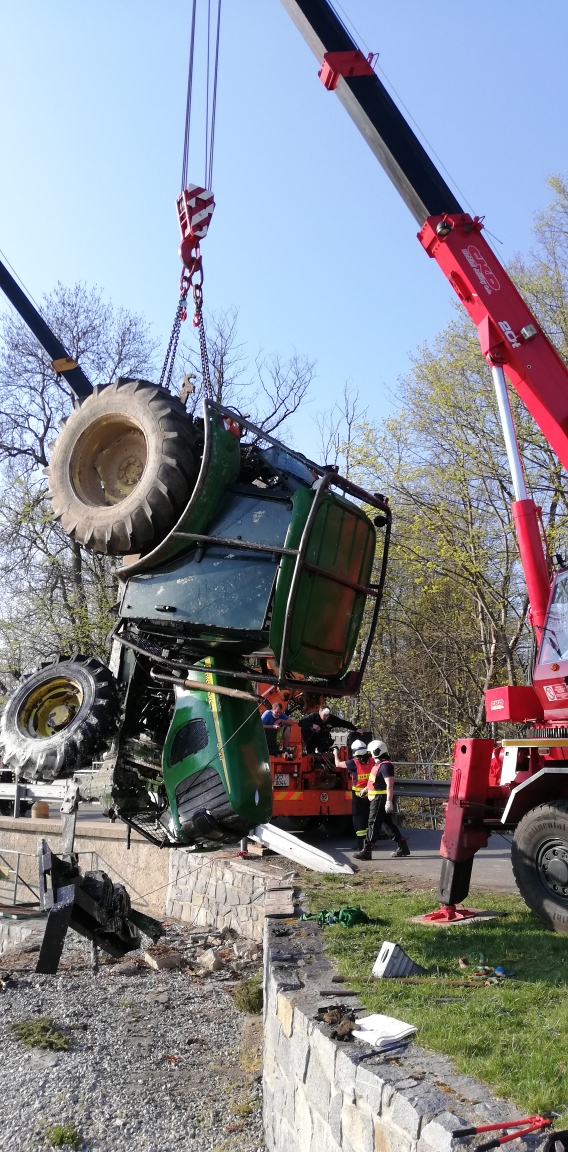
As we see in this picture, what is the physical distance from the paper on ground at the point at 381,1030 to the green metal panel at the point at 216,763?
1167 millimetres

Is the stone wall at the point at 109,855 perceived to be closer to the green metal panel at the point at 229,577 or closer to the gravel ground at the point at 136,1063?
the gravel ground at the point at 136,1063

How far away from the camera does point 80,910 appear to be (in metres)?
5.58

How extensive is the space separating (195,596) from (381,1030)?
238 centimetres

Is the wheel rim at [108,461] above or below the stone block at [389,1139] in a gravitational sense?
above

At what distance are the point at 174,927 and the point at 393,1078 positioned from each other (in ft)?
26.8

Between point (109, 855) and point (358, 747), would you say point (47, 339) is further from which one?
point (109, 855)

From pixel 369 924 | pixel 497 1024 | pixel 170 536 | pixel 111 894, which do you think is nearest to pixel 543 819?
pixel 369 924

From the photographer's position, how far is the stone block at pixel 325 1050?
400cm

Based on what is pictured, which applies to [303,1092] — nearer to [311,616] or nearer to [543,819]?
[311,616]

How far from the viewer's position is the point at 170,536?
14.8 feet

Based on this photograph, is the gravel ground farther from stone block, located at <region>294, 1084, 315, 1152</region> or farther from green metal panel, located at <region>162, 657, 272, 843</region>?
green metal panel, located at <region>162, 657, 272, 843</region>

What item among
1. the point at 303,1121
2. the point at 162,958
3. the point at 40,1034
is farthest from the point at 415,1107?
the point at 162,958

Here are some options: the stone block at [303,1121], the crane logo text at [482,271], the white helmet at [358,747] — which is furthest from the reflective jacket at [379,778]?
the stone block at [303,1121]

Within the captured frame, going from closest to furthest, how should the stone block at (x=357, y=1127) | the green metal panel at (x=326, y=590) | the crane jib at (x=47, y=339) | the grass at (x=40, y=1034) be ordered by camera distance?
the stone block at (x=357, y=1127) → the green metal panel at (x=326, y=590) → the crane jib at (x=47, y=339) → the grass at (x=40, y=1034)
